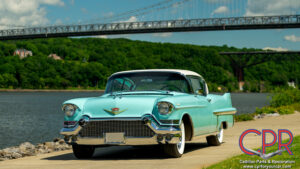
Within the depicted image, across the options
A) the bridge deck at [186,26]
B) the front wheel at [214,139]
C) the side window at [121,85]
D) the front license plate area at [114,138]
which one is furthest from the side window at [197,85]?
the bridge deck at [186,26]

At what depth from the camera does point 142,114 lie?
22.4 ft

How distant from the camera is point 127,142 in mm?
6828

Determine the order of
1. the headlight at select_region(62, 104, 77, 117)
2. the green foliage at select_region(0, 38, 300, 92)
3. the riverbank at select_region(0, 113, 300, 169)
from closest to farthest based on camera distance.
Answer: the riverbank at select_region(0, 113, 300, 169) < the headlight at select_region(62, 104, 77, 117) < the green foliage at select_region(0, 38, 300, 92)

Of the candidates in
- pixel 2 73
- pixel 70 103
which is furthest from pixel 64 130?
pixel 2 73

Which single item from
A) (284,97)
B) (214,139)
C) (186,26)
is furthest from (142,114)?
(186,26)

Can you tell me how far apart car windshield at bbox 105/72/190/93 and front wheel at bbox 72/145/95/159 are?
41.2 inches

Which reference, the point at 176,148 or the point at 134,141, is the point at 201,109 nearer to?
the point at 176,148

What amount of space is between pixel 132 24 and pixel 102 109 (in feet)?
224

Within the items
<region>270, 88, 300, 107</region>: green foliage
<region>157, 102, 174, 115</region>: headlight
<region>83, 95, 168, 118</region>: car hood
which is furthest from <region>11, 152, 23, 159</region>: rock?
<region>270, 88, 300, 107</region>: green foliage

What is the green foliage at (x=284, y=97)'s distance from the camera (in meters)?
28.8

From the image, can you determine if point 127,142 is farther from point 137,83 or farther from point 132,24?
point 132,24

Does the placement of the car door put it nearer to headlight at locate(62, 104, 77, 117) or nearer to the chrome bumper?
the chrome bumper

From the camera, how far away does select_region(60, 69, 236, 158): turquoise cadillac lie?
6828 millimetres

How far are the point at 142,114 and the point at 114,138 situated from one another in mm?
500
